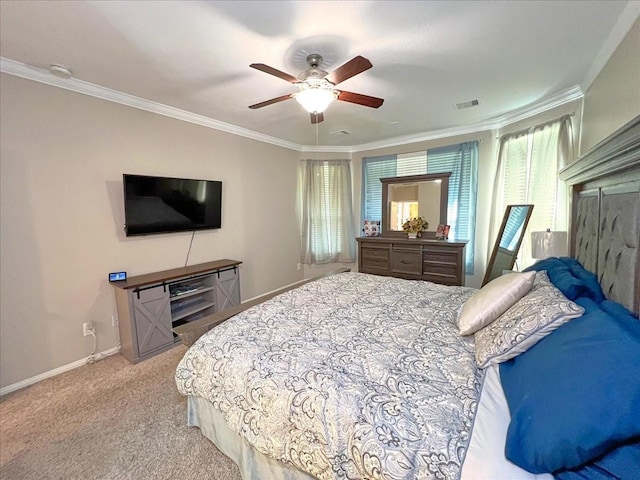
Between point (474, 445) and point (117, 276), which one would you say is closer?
point (474, 445)

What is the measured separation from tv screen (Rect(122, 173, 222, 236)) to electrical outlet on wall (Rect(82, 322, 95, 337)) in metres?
0.91

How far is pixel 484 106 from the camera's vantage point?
3025 mm

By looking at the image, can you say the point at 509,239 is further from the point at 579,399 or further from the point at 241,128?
the point at 241,128

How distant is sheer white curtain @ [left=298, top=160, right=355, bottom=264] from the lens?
4730 mm

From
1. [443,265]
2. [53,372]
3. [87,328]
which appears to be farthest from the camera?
[443,265]

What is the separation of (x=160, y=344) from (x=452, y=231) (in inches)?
156

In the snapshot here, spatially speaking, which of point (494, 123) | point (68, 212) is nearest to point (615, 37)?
point (494, 123)

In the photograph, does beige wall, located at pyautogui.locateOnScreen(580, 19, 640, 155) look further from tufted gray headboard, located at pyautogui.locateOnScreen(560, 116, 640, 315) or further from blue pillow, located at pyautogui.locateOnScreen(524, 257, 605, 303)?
blue pillow, located at pyautogui.locateOnScreen(524, 257, 605, 303)

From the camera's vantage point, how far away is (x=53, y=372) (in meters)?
2.35

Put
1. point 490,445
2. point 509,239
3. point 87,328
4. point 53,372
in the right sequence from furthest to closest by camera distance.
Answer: point 509,239 < point 87,328 < point 53,372 < point 490,445

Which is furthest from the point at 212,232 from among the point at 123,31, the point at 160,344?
the point at 123,31

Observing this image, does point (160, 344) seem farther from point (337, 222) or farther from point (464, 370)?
point (337, 222)

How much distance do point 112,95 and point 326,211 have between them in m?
3.18

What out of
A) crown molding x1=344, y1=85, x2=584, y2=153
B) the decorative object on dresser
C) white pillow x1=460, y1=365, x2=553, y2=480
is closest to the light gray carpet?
the decorative object on dresser
